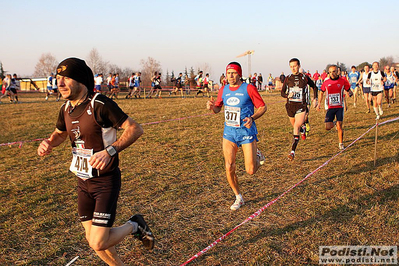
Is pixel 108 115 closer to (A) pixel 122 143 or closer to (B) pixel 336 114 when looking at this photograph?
(A) pixel 122 143

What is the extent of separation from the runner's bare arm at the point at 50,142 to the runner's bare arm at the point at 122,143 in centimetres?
83

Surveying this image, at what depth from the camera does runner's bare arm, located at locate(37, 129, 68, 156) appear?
3395 mm

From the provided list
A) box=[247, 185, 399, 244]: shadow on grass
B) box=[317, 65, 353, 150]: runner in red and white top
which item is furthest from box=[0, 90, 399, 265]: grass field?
box=[317, 65, 353, 150]: runner in red and white top

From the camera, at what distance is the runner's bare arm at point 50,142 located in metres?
3.39

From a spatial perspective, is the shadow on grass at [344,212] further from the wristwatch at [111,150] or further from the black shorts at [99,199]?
the wristwatch at [111,150]

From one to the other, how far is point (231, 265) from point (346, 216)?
6.93 ft

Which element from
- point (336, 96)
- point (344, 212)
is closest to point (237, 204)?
point (344, 212)

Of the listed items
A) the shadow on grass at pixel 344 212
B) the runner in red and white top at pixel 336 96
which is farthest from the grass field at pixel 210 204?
the runner in red and white top at pixel 336 96

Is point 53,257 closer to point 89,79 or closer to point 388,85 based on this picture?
point 89,79

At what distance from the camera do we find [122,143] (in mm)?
→ 2939

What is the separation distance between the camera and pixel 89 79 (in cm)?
320

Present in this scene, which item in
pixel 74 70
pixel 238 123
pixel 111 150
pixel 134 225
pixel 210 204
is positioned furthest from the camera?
pixel 210 204

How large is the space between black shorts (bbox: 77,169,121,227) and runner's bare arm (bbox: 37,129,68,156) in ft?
1.71

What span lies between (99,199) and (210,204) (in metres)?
2.74
